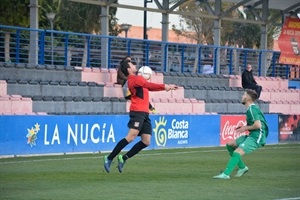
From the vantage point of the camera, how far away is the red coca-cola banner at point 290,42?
3966 centimetres

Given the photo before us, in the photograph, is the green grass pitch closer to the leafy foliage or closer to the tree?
the leafy foliage

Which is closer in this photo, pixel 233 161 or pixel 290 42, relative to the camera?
pixel 233 161

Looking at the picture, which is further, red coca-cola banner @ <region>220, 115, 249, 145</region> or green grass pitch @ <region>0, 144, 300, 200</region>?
red coca-cola banner @ <region>220, 115, 249, 145</region>

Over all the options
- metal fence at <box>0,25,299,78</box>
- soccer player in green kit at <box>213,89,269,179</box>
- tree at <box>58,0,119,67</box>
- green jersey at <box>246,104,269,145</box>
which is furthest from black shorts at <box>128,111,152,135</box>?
tree at <box>58,0,119,67</box>

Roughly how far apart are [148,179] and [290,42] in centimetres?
2506

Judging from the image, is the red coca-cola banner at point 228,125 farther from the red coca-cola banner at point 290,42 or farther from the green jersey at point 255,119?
the green jersey at point 255,119

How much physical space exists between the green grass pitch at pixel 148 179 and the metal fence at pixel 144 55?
22.9 ft

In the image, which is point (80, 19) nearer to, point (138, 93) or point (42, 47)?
point (42, 47)

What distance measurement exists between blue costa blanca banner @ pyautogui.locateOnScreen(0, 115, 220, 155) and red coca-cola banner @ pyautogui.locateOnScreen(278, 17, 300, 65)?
36.7ft

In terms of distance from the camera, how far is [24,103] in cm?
2409

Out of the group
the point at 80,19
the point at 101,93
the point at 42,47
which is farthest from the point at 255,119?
the point at 80,19

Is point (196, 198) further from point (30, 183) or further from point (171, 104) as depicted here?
point (171, 104)

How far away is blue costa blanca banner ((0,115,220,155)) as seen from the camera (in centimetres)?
2220

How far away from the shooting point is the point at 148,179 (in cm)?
1600
